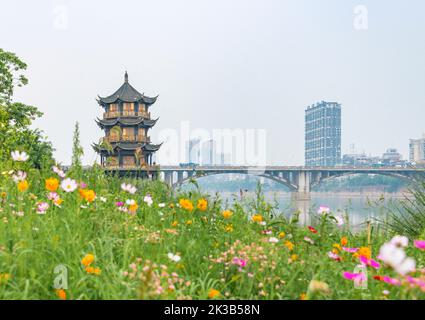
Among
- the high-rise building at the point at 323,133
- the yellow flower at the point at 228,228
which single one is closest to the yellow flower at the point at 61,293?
the yellow flower at the point at 228,228

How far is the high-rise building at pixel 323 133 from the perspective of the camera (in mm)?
98562

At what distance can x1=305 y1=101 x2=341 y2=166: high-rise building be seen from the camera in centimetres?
9856

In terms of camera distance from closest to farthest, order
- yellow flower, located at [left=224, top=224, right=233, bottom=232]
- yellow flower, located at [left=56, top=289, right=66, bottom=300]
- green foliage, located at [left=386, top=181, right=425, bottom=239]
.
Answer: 1. yellow flower, located at [left=56, top=289, right=66, bottom=300]
2. yellow flower, located at [left=224, top=224, right=233, bottom=232]
3. green foliage, located at [left=386, top=181, right=425, bottom=239]

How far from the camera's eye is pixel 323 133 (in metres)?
100

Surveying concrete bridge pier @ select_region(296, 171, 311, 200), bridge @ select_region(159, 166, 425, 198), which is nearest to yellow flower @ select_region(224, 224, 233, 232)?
bridge @ select_region(159, 166, 425, 198)

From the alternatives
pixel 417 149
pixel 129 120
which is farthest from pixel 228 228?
pixel 417 149

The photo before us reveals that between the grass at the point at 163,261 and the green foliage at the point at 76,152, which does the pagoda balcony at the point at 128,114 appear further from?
the grass at the point at 163,261

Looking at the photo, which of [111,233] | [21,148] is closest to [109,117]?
[21,148]

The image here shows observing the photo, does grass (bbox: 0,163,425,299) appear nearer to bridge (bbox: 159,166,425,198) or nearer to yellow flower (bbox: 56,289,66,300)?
yellow flower (bbox: 56,289,66,300)

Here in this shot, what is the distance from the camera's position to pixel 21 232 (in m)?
2.43

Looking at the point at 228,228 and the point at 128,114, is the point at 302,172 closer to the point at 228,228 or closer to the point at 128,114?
the point at 128,114

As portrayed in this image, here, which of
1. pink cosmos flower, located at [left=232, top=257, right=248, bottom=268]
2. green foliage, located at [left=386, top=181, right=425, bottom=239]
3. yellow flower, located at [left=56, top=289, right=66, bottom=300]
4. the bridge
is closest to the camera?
yellow flower, located at [left=56, top=289, right=66, bottom=300]
